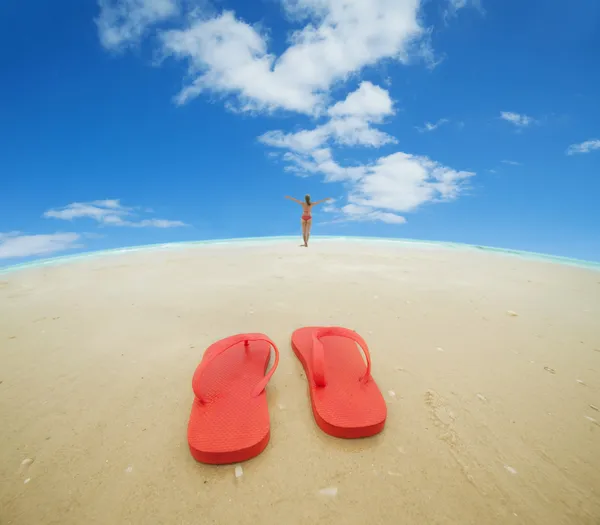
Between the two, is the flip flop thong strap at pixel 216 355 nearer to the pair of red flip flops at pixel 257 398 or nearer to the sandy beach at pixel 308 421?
the pair of red flip flops at pixel 257 398

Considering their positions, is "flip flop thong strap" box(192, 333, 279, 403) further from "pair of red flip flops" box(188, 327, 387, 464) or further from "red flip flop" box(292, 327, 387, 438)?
"red flip flop" box(292, 327, 387, 438)

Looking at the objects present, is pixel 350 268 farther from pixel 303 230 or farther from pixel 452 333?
pixel 303 230

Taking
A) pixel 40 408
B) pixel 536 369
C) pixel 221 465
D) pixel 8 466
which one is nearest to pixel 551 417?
pixel 536 369

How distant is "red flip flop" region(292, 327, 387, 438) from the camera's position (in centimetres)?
149

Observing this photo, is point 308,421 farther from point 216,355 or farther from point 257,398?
point 216,355

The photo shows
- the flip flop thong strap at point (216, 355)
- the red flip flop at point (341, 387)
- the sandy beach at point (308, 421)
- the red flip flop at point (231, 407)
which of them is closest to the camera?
the sandy beach at point (308, 421)

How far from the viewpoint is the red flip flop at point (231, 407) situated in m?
1.34

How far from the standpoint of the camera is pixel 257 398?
5.63 ft

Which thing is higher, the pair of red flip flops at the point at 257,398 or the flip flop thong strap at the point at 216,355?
the flip flop thong strap at the point at 216,355

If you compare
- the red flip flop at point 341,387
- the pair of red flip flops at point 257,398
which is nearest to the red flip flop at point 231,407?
the pair of red flip flops at point 257,398

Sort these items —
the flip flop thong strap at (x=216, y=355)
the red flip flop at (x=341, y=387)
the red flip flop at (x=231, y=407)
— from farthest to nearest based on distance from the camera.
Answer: the flip flop thong strap at (x=216, y=355)
the red flip flop at (x=341, y=387)
the red flip flop at (x=231, y=407)

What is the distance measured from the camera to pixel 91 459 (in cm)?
137

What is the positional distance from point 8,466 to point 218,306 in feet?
6.96

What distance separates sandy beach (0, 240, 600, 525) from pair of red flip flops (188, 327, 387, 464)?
0.25 feet
